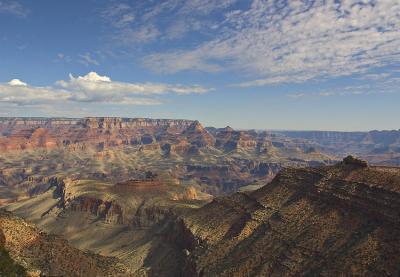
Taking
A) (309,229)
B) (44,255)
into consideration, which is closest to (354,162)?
(309,229)

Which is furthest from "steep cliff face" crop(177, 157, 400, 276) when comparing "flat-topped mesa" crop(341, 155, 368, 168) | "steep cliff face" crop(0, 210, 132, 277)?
"steep cliff face" crop(0, 210, 132, 277)

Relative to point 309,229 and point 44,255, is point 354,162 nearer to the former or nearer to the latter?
point 309,229

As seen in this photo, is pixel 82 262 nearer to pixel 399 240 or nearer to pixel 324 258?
pixel 324 258

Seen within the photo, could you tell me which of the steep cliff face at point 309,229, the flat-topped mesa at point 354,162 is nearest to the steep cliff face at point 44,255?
the steep cliff face at point 309,229

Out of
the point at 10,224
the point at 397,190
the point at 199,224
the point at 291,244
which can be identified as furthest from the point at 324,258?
the point at 10,224

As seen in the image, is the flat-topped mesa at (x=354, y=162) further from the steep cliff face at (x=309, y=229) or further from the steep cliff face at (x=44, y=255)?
the steep cliff face at (x=44, y=255)

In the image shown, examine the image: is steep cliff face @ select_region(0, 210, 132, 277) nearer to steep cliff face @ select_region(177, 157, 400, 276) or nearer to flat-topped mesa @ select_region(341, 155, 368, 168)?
steep cliff face @ select_region(177, 157, 400, 276)

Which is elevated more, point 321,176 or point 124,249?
point 321,176

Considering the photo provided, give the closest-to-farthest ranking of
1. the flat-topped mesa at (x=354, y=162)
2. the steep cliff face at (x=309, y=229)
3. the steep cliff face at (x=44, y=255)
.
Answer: the steep cliff face at (x=309, y=229), the steep cliff face at (x=44, y=255), the flat-topped mesa at (x=354, y=162)
